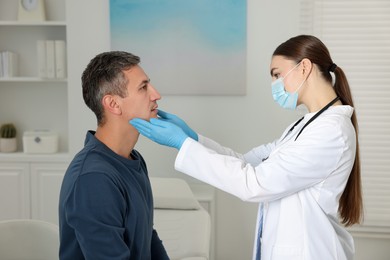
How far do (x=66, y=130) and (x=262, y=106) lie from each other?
1293 millimetres

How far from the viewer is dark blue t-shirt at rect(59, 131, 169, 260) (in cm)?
120

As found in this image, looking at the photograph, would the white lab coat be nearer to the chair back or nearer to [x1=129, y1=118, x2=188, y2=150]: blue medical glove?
[x1=129, y1=118, x2=188, y2=150]: blue medical glove

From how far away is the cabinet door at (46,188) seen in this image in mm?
2898

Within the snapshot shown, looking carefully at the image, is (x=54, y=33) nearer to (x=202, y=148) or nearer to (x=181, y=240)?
(x=181, y=240)

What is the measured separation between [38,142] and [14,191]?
0.33m

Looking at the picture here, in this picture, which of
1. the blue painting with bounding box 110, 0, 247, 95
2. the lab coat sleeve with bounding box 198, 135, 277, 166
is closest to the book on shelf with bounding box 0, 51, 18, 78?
the blue painting with bounding box 110, 0, 247, 95

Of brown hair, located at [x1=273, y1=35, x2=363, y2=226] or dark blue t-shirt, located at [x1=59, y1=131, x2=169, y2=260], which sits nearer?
dark blue t-shirt, located at [x1=59, y1=131, x2=169, y2=260]

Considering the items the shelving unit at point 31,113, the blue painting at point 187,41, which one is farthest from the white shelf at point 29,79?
the blue painting at point 187,41

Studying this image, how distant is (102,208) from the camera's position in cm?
122

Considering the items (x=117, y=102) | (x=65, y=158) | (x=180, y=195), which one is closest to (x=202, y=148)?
(x=117, y=102)

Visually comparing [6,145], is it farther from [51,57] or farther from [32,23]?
[32,23]

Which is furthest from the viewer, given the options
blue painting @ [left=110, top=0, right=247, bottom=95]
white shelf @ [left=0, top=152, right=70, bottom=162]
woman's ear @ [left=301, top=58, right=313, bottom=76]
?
white shelf @ [left=0, top=152, right=70, bottom=162]

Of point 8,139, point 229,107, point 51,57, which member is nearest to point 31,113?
point 8,139

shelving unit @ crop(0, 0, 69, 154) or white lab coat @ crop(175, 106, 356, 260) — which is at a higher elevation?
shelving unit @ crop(0, 0, 69, 154)
